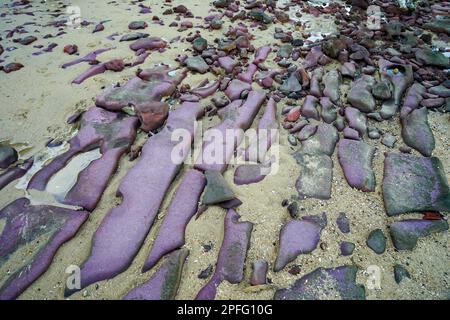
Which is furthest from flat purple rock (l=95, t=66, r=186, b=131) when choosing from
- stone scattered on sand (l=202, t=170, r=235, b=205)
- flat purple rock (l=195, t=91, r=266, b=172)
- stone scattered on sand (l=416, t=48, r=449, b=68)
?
stone scattered on sand (l=416, t=48, r=449, b=68)

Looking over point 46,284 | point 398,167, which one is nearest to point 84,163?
point 46,284

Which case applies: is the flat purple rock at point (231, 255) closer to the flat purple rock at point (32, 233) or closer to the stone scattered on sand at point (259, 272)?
the stone scattered on sand at point (259, 272)

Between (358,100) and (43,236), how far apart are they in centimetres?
217

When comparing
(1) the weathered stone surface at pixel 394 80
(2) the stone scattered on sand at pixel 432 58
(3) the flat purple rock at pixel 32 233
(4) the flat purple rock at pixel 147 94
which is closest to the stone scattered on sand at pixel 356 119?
(1) the weathered stone surface at pixel 394 80

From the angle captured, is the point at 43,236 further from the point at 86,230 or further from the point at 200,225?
the point at 200,225

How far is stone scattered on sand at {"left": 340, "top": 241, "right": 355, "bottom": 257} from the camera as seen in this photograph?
155 cm

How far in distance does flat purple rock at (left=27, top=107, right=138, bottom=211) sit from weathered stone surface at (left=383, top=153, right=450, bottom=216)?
1581mm

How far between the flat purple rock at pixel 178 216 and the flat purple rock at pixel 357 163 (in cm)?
85

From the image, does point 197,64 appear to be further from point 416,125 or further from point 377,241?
point 377,241

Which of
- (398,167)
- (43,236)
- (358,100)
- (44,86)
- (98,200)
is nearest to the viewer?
(43,236)

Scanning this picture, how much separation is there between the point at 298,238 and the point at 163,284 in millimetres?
670

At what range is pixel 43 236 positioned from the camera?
1622 millimetres

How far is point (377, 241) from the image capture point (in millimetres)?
1586
